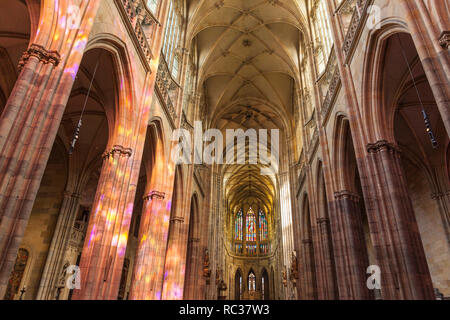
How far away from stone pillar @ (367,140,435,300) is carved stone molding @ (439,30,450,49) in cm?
311

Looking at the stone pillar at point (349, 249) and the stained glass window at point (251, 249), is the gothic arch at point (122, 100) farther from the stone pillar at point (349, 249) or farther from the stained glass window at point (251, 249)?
the stained glass window at point (251, 249)

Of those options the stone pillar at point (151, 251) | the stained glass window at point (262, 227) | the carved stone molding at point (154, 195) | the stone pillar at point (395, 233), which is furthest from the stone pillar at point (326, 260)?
the stained glass window at point (262, 227)

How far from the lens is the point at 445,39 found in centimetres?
494

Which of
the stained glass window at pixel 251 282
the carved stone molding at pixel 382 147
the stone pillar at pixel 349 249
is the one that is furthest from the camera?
the stained glass window at pixel 251 282

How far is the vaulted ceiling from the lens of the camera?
58.4ft

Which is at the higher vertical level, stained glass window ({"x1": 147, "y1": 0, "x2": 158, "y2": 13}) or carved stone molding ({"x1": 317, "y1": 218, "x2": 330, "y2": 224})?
stained glass window ({"x1": 147, "y1": 0, "x2": 158, "y2": 13})

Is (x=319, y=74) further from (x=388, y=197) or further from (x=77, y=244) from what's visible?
(x=77, y=244)

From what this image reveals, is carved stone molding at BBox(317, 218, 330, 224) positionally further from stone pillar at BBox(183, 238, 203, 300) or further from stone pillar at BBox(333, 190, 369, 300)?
stone pillar at BBox(183, 238, 203, 300)

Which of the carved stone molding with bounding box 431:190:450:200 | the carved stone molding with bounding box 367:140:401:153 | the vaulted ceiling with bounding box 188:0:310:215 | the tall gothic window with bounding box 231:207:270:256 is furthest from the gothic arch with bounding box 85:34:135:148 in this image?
the tall gothic window with bounding box 231:207:270:256

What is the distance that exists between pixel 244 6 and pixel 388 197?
15.3 metres

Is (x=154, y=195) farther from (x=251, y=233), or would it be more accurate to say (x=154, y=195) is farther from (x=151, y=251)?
(x=251, y=233)

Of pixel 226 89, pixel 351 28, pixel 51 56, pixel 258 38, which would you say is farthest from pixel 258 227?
pixel 51 56

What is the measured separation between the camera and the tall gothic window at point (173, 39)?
535 inches

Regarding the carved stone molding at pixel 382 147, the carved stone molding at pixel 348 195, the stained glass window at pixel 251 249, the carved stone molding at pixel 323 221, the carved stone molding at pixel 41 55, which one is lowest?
the carved stone molding at pixel 41 55
